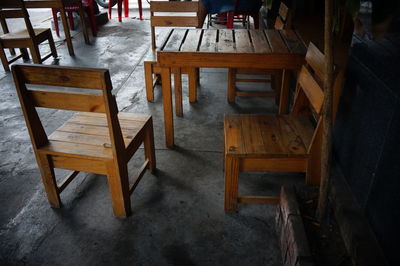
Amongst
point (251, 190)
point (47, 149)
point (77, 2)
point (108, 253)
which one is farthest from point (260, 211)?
point (77, 2)

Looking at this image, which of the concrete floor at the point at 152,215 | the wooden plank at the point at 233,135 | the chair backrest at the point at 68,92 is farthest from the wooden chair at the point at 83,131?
the wooden plank at the point at 233,135

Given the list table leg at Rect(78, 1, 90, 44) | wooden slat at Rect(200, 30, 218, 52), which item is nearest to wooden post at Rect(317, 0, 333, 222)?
wooden slat at Rect(200, 30, 218, 52)

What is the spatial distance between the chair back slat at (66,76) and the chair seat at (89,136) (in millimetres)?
455

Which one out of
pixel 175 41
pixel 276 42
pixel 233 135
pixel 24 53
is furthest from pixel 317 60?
pixel 24 53

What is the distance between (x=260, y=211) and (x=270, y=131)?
543 mm

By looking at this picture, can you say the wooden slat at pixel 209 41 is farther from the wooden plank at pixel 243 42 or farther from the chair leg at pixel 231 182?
the chair leg at pixel 231 182

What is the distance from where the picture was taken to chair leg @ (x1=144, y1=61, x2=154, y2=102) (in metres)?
3.36

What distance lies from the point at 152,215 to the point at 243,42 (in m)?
1.53

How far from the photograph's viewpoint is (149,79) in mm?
3477

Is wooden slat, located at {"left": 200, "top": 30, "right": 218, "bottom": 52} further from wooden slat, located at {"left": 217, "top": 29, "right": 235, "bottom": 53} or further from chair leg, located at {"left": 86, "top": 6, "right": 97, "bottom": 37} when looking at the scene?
chair leg, located at {"left": 86, "top": 6, "right": 97, "bottom": 37}

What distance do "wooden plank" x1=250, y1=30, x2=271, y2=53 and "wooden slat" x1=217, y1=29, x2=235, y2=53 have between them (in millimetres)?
181

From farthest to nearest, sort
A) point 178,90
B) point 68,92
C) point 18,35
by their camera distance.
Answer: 1. point 18,35
2. point 178,90
3. point 68,92

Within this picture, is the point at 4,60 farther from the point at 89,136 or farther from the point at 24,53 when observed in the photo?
the point at 89,136

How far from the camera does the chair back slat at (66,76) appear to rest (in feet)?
4.83
